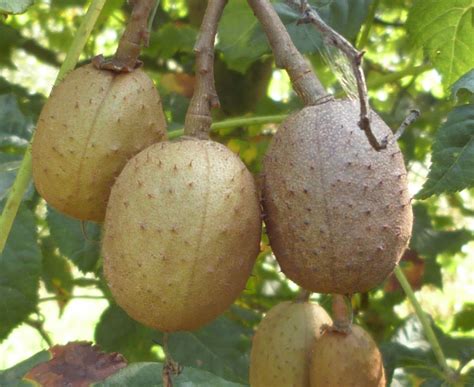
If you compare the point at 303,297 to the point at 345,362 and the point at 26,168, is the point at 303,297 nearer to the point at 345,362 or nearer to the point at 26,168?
the point at 345,362

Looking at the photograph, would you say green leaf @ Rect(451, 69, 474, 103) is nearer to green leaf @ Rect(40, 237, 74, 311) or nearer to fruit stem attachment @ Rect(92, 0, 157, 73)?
A: fruit stem attachment @ Rect(92, 0, 157, 73)

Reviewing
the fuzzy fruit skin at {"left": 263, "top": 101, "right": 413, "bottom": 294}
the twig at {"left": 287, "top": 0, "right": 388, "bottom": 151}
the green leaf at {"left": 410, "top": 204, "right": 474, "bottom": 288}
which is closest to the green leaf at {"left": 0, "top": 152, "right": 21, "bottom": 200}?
the fuzzy fruit skin at {"left": 263, "top": 101, "right": 413, "bottom": 294}

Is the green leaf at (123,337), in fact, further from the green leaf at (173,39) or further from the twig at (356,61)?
the twig at (356,61)

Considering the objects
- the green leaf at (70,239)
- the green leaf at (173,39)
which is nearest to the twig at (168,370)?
the green leaf at (70,239)

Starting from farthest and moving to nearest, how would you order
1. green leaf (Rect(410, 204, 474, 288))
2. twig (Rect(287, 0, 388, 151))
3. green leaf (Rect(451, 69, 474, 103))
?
green leaf (Rect(410, 204, 474, 288)), green leaf (Rect(451, 69, 474, 103)), twig (Rect(287, 0, 388, 151))

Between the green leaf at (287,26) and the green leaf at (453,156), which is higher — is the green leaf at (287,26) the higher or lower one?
the higher one

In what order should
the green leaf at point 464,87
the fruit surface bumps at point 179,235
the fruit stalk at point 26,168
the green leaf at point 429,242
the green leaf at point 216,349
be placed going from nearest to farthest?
the fruit surface bumps at point 179,235
the fruit stalk at point 26,168
the green leaf at point 464,87
the green leaf at point 216,349
the green leaf at point 429,242

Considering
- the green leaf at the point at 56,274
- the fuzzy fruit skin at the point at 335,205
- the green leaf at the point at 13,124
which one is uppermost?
the green leaf at the point at 13,124
